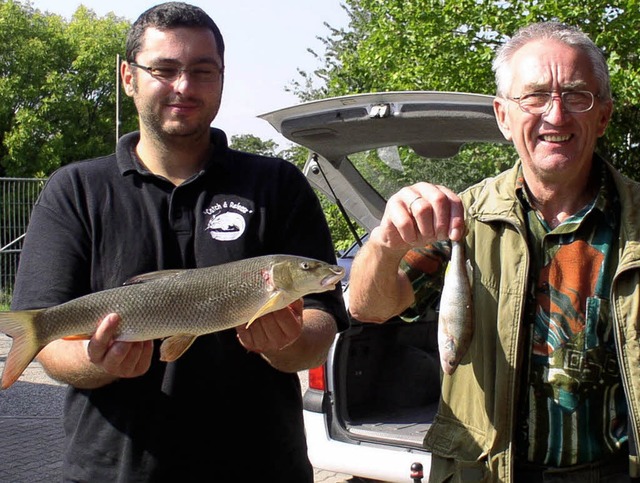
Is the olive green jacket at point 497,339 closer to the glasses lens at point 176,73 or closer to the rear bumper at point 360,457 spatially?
the glasses lens at point 176,73

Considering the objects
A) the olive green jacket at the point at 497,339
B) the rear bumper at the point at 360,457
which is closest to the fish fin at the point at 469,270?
the olive green jacket at the point at 497,339

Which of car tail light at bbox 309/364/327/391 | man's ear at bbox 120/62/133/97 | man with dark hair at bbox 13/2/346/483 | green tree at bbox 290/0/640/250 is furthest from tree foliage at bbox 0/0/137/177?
man with dark hair at bbox 13/2/346/483

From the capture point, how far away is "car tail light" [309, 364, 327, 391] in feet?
18.2

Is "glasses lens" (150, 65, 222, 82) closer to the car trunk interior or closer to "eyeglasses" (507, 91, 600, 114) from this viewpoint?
"eyeglasses" (507, 91, 600, 114)

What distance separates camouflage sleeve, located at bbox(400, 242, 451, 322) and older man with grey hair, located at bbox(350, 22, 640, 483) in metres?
0.01

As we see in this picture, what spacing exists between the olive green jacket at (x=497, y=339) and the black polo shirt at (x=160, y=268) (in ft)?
1.87

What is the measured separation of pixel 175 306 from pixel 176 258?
0.33m

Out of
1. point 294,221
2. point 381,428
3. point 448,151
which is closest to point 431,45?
point 448,151

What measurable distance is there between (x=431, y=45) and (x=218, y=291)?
11.3 m

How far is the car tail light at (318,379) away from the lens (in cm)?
554

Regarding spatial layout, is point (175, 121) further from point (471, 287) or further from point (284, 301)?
point (471, 287)

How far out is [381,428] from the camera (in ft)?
18.8

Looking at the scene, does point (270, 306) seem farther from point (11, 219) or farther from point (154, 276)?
point (11, 219)

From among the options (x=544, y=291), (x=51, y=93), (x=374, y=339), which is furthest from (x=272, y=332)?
(x=51, y=93)
